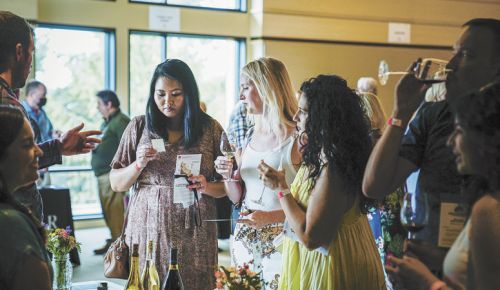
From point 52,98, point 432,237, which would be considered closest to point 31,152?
point 432,237

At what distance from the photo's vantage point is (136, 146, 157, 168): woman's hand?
317 cm

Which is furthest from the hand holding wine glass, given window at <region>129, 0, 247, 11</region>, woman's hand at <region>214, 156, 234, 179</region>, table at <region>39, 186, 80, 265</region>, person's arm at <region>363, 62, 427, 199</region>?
window at <region>129, 0, 247, 11</region>

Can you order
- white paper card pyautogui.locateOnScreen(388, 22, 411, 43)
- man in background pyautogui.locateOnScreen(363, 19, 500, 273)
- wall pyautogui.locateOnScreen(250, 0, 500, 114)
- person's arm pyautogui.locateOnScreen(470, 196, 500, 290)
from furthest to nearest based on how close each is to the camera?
white paper card pyautogui.locateOnScreen(388, 22, 411, 43), wall pyautogui.locateOnScreen(250, 0, 500, 114), man in background pyautogui.locateOnScreen(363, 19, 500, 273), person's arm pyautogui.locateOnScreen(470, 196, 500, 290)

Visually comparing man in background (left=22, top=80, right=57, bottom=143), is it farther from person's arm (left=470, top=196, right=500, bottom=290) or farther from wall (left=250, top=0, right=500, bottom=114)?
person's arm (left=470, top=196, right=500, bottom=290)

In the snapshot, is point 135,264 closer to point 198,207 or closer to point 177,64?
point 198,207

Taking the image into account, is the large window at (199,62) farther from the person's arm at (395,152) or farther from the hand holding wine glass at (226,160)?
the person's arm at (395,152)

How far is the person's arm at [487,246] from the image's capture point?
1.49 m

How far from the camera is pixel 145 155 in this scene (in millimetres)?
3172

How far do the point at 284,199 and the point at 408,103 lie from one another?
715 millimetres

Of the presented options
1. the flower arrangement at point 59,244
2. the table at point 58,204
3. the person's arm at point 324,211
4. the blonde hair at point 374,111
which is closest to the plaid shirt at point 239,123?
the blonde hair at point 374,111

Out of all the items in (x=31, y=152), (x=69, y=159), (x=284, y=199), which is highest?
(x=31, y=152)

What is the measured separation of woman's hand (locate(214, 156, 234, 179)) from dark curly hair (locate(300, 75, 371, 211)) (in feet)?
2.56

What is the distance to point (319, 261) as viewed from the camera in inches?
99.9

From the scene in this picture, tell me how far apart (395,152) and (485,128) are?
0.55 m
